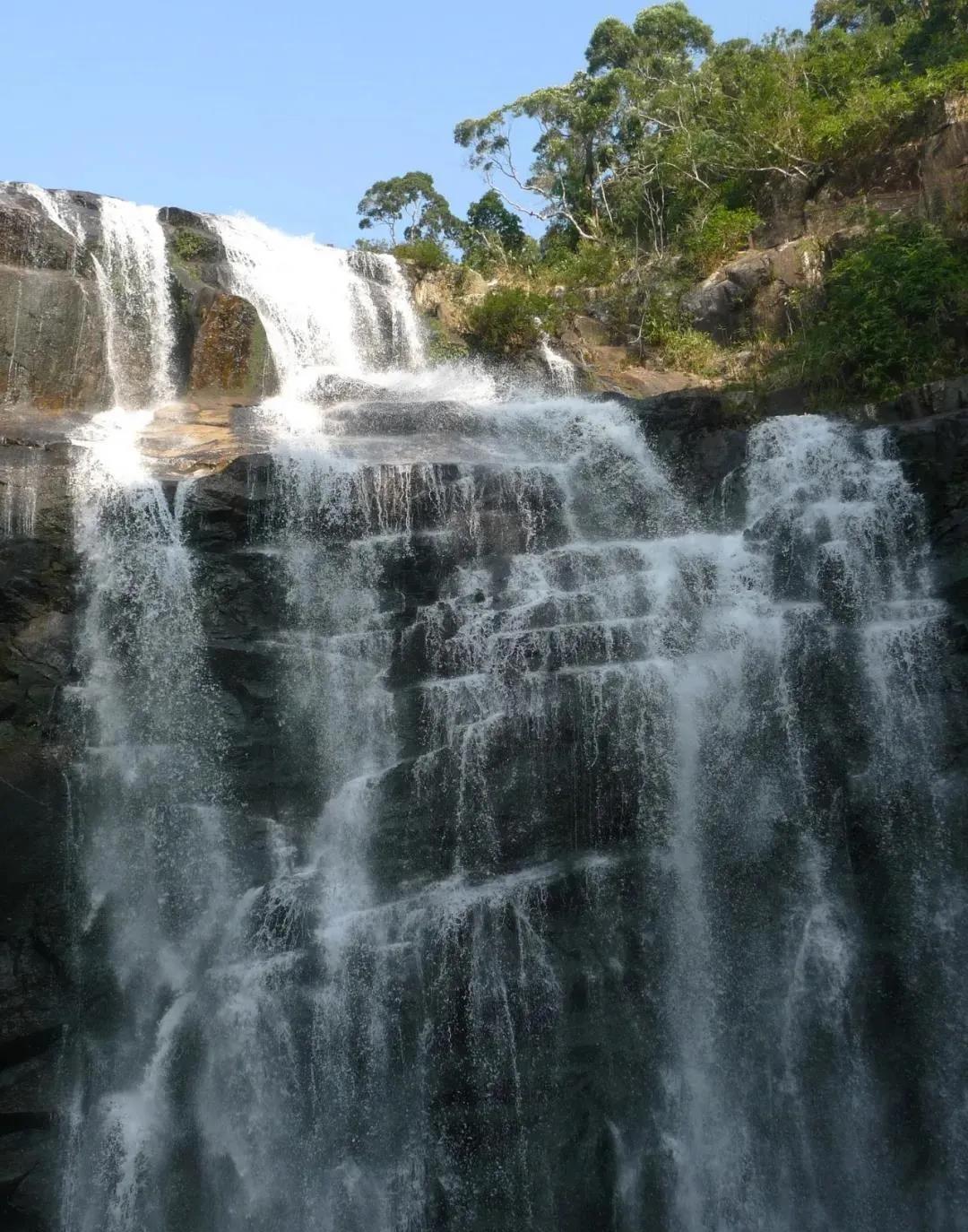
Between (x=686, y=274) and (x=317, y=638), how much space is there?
1664cm

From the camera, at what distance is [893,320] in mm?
18594

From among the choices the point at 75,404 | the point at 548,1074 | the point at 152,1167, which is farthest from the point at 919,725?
the point at 75,404

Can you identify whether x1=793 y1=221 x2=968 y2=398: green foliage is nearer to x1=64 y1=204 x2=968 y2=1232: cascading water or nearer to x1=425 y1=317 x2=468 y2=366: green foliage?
x1=64 y1=204 x2=968 y2=1232: cascading water

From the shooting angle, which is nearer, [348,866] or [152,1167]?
[152,1167]

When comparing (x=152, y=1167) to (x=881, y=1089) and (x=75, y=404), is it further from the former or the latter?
(x=75, y=404)

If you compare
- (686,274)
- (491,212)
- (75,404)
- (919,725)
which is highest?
(491,212)

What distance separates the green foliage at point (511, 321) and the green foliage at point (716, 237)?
4825 mm

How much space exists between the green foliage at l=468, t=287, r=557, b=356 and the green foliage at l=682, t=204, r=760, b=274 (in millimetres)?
4825

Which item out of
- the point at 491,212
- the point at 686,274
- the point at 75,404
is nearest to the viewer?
the point at 75,404

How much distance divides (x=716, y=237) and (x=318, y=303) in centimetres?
1010

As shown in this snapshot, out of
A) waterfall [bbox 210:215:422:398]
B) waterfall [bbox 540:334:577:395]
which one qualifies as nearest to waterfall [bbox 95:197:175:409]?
waterfall [bbox 210:215:422:398]

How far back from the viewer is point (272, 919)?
1268cm

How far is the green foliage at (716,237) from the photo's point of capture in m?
27.2

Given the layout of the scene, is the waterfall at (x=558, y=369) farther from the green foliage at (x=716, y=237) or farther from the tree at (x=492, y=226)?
the tree at (x=492, y=226)
